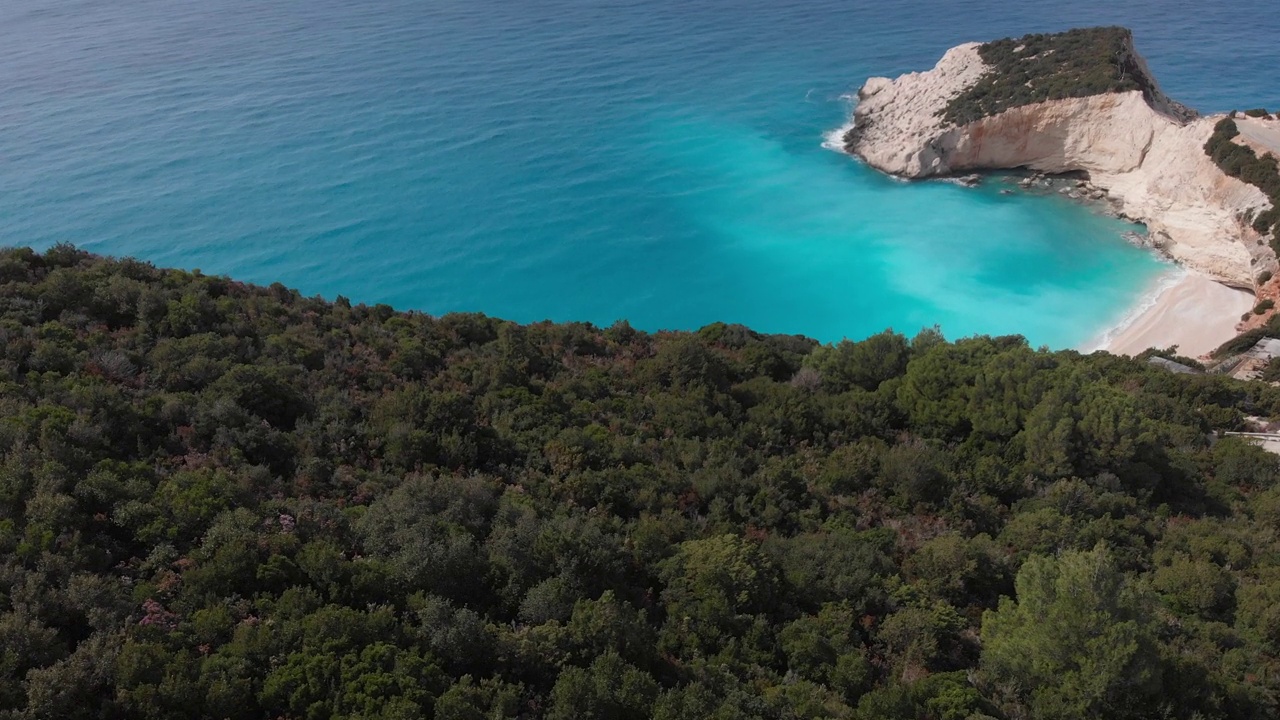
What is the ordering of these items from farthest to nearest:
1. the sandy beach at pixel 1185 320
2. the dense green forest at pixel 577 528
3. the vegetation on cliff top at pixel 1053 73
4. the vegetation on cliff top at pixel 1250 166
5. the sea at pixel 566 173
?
the vegetation on cliff top at pixel 1053 73, the sea at pixel 566 173, the vegetation on cliff top at pixel 1250 166, the sandy beach at pixel 1185 320, the dense green forest at pixel 577 528

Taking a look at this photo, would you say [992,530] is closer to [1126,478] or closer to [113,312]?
[1126,478]

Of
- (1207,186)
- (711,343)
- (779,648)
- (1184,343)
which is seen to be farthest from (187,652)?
(1207,186)

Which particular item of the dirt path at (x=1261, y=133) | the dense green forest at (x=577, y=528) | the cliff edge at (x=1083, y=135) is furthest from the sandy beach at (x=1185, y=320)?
the dense green forest at (x=577, y=528)

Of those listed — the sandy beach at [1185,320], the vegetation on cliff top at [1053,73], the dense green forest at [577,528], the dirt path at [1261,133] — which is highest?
the vegetation on cliff top at [1053,73]

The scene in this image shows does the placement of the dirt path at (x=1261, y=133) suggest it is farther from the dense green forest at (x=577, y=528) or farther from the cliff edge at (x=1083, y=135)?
the dense green forest at (x=577, y=528)

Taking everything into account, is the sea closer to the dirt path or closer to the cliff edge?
the cliff edge

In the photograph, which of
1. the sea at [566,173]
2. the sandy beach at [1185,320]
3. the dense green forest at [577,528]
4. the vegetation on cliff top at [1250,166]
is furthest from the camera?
the sea at [566,173]

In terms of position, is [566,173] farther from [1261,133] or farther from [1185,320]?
[1261,133]
